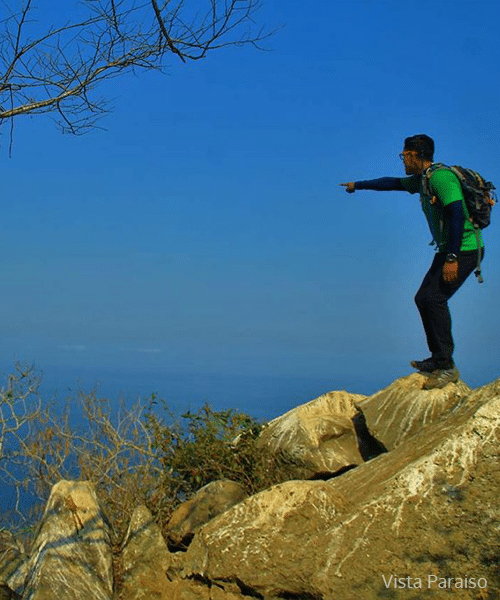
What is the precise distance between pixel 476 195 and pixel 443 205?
14.2 inches

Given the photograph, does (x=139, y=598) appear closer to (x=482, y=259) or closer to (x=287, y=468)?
(x=287, y=468)

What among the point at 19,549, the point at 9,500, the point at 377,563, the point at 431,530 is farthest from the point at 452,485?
the point at 9,500

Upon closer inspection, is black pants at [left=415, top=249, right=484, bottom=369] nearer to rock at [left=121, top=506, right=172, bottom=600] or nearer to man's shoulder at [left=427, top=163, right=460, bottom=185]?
man's shoulder at [left=427, top=163, right=460, bottom=185]

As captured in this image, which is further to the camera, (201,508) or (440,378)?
(440,378)

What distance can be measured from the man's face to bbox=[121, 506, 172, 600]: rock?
4.61 m

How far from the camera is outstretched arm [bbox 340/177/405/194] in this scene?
28.3ft

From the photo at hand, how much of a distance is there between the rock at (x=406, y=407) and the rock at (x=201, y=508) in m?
1.56

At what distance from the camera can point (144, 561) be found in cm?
636

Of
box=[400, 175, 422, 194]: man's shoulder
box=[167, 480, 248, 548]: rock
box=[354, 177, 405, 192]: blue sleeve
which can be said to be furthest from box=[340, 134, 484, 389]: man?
box=[167, 480, 248, 548]: rock

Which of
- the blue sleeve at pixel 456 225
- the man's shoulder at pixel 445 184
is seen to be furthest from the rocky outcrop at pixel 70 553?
the man's shoulder at pixel 445 184

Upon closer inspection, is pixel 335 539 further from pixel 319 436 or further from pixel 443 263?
pixel 443 263

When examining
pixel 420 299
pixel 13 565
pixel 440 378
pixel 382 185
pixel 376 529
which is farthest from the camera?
pixel 382 185

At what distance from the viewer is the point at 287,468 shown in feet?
25.0

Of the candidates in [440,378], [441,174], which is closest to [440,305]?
[440,378]
